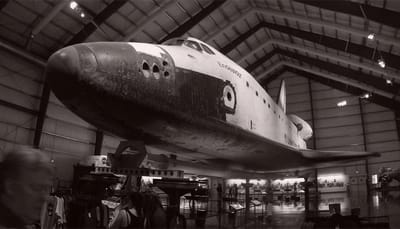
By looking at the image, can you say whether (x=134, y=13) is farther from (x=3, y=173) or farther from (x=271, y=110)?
(x=3, y=173)

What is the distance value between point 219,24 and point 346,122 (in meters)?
14.8

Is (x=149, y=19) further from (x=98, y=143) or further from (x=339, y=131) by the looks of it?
(x=339, y=131)

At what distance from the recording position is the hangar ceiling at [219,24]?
1284cm

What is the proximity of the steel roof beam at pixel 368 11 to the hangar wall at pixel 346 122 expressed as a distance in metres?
14.9

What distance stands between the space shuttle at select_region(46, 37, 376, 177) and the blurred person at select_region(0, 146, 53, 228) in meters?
1.85

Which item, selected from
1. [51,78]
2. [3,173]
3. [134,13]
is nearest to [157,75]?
[51,78]

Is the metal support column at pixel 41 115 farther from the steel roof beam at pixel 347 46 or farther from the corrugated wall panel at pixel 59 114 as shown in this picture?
the steel roof beam at pixel 347 46

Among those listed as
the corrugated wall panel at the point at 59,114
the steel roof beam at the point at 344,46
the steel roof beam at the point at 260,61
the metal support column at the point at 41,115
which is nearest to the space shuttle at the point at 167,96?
the metal support column at the point at 41,115

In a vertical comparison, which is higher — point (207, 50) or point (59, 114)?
point (59, 114)

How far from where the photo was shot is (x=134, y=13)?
14836mm

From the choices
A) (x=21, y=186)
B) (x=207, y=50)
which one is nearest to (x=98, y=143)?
(x=207, y=50)

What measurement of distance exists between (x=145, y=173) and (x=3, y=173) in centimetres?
223

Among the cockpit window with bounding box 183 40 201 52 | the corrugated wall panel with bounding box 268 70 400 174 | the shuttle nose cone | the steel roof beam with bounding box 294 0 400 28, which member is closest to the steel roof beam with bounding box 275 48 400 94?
the corrugated wall panel with bounding box 268 70 400 174

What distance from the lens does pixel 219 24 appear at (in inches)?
711
